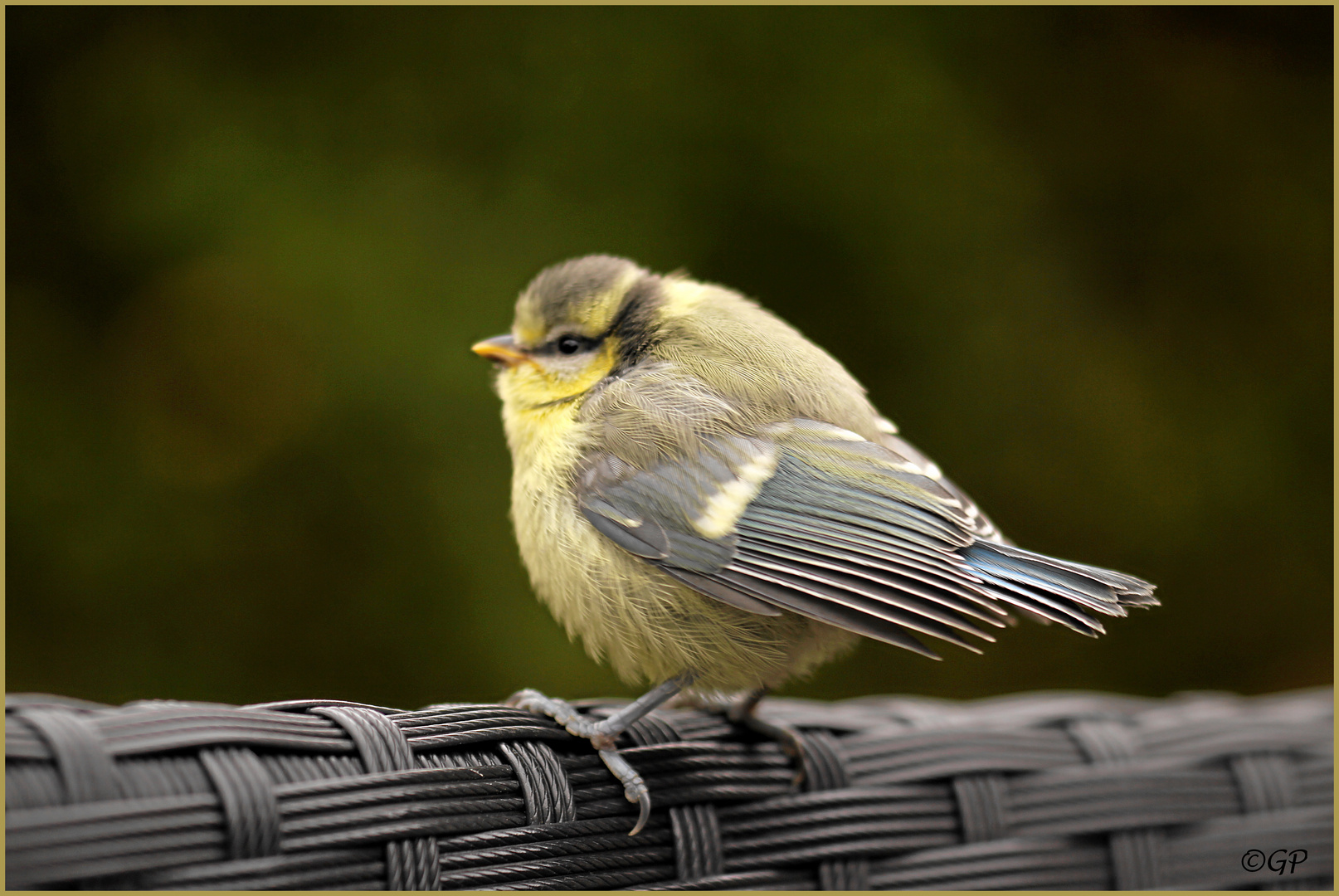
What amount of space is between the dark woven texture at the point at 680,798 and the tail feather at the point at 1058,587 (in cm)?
20

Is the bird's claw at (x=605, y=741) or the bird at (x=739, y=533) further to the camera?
the bird at (x=739, y=533)

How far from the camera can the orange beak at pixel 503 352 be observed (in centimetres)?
171

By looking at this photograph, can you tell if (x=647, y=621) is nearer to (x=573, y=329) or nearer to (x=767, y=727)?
(x=767, y=727)

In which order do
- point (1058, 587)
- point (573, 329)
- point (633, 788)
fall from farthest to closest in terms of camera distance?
point (573, 329) → point (1058, 587) → point (633, 788)

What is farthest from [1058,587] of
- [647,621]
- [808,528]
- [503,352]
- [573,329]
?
[503,352]

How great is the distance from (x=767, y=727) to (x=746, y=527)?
9.4 inches

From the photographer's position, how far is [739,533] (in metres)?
1.28

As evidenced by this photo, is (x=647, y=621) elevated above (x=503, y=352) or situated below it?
below

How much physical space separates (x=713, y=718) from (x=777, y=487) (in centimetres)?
29

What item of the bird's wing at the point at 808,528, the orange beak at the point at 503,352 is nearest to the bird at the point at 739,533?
the bird's wing at the point at 808,528

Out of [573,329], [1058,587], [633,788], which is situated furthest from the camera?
[573,329]

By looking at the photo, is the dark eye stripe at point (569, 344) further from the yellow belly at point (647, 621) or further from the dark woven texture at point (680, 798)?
the dark woven texture at point (680, 798)

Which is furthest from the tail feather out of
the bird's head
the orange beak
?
the orange beak

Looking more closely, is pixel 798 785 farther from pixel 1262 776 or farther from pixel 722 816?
pixel 1262 776
